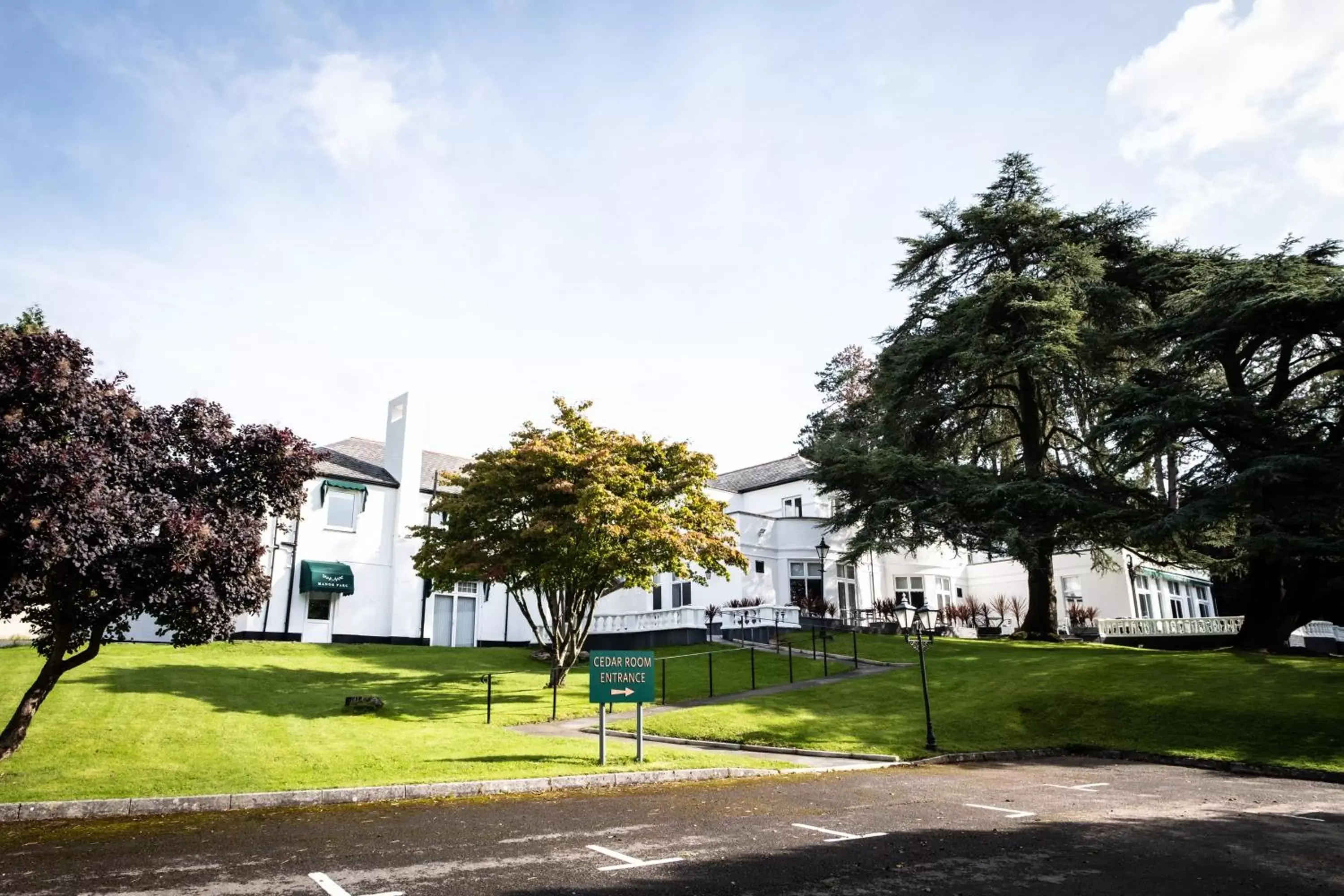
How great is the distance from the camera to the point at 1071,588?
43906mm

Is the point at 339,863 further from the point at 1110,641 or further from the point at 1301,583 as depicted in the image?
the point at 1110,641

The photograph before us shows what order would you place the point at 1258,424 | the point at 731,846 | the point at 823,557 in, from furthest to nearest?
the point at 823,557 → the point at 1258,424 → the point at 731,846

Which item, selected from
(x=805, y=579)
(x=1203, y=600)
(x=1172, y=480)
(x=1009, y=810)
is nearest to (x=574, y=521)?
(x=1009, y=810)

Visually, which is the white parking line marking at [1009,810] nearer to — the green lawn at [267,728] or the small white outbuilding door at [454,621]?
the green lawn at [267,728]

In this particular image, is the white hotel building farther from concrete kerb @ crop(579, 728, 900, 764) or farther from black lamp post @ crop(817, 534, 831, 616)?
concrete kerb @ crop(579, 728, 900, 764)

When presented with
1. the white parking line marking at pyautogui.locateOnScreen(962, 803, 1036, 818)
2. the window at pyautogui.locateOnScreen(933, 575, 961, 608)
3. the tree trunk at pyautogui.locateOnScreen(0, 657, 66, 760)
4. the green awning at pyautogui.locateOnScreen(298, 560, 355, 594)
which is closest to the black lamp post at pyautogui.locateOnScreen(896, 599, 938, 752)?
the white parking line marking at pyautogui.locateOnScreen(962, 803, 1036, 818)

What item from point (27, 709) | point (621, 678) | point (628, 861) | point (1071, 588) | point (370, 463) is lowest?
point (628, 861)

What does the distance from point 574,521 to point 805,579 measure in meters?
22.8

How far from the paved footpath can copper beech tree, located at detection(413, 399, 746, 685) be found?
983 centimetres

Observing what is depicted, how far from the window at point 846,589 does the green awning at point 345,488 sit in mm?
23820

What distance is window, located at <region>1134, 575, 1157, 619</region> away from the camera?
4212cm

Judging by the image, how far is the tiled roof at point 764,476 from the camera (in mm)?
46094

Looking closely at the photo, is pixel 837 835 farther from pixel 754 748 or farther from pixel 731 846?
pixel 754 748

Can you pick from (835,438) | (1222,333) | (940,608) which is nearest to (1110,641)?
(940,608)
